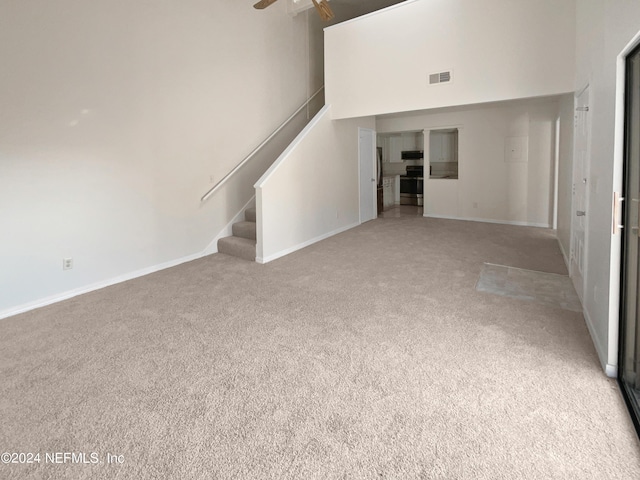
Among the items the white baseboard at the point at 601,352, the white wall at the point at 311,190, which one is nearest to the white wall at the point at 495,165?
the white wall at the point at 311,190

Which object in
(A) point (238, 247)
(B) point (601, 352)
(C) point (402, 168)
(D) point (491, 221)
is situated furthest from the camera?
(C) point (402, 168)

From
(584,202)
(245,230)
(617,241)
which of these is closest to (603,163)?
(617,241)

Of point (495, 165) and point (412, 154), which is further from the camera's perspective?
point (412, 154)

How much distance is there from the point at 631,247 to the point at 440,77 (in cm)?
368

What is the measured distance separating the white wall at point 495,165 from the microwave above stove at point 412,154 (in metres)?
2.11

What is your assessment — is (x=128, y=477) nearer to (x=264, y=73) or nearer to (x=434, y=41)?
(x=434, y=41)

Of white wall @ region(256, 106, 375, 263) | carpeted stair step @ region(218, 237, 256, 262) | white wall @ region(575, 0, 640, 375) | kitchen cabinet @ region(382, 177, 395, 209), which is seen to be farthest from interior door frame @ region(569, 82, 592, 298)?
kitchen cabinet @ region(382, 177, 395, 209)

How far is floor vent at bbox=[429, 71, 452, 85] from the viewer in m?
4.99

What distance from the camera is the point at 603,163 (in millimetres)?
2529

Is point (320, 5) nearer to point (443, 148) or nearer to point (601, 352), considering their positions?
point (601, 352)

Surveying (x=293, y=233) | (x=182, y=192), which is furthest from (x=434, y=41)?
(x=182, y=192)

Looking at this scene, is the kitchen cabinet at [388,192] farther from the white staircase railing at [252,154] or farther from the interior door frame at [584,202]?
the interior door frame at [584,202]

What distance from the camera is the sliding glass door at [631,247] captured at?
79.7 inches

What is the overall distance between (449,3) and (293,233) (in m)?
3.66
